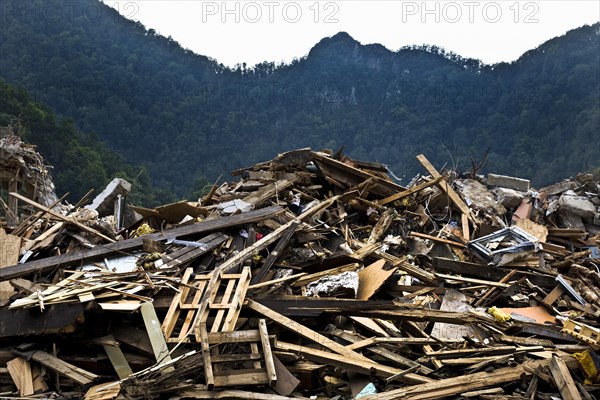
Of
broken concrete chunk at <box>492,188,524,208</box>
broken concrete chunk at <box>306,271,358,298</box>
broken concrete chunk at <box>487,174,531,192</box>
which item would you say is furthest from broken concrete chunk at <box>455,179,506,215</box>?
broken concrete chunk at <box>306,271,358,298</box>

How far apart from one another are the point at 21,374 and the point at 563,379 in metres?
5.18

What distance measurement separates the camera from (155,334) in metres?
5.51

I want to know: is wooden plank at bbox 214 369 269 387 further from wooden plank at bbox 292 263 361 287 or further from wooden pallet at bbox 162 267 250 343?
wooden plank at bbox 292 263 361 287

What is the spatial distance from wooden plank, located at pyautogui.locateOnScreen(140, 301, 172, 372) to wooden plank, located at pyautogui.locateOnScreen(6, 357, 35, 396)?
1213 mm

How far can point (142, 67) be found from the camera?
189 feet

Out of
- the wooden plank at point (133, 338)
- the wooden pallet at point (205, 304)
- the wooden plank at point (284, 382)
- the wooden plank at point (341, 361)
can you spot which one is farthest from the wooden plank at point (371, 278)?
the wooden plank at point (133, 338)

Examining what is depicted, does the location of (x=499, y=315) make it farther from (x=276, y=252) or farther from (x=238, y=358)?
(x=238, y=358)

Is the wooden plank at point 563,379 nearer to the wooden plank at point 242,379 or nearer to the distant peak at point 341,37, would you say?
the wooden plank at point 242,379

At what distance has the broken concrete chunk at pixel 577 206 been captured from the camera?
11.0 m

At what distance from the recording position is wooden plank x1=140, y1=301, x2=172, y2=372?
534 centimetres

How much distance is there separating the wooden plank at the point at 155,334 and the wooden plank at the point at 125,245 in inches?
63.8

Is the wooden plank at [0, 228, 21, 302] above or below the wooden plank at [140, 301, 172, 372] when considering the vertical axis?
above

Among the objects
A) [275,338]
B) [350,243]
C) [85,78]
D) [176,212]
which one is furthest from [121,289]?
[85,78]

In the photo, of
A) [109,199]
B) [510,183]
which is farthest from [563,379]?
[109,199]
